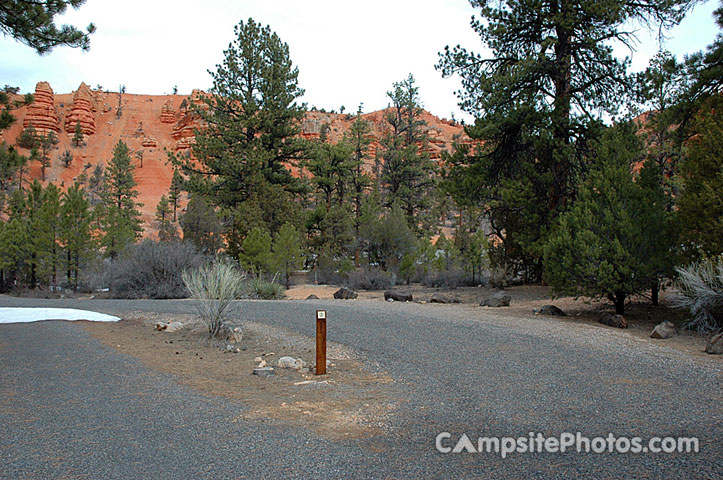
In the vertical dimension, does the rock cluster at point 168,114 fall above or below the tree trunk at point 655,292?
above

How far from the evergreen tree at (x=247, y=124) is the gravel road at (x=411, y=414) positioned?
71.2 ft

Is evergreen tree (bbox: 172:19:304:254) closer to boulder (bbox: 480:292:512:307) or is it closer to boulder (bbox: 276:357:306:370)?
boulder (bbox: 480:292:512:307)

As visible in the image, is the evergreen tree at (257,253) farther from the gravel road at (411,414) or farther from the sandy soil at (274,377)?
the gravel road at (411,414)

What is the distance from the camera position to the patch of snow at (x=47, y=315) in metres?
11.0

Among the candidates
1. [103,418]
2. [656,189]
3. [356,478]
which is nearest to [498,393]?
[356,478]

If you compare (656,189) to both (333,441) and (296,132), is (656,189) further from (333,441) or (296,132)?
(296,132)

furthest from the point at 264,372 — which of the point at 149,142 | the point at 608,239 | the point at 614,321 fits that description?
the point at 149,142

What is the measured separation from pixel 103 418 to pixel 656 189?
1119cm

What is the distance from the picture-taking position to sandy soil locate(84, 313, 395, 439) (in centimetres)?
468

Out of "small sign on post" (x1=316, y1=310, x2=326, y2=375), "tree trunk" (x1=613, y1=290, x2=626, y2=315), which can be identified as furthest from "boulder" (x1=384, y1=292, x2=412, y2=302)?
"small sign on post" (x1=316, y1=310, x2=326, y2=375)

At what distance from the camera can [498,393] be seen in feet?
17.2

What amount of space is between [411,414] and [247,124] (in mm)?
26566

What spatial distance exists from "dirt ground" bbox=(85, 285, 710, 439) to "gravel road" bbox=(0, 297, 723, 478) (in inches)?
10.3

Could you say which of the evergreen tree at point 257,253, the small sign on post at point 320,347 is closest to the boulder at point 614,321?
the small sign on post at point 320,347
